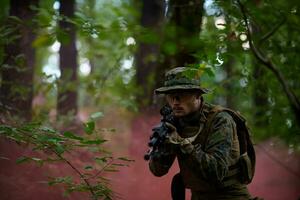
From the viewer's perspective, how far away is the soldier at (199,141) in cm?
369

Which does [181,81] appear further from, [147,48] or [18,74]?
[147,48]

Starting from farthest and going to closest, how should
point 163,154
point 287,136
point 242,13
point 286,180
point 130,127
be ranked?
point 130,127, point 286,180, point 287,136, point 242,13, point 163,154

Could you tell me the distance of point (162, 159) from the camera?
12.5ft

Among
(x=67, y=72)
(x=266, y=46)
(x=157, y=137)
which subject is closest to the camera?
(x=157, y=137)

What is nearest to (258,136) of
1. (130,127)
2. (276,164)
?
(276,164)

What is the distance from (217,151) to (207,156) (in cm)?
14

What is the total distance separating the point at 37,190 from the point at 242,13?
3.27 metres

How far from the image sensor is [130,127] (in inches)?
376

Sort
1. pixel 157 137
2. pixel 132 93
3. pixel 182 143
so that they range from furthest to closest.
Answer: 1. pixel 132 93
2. pixel 157 137
3. pixel 182 143

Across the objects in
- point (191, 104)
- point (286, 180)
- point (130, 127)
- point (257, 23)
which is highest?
point (257, 23)

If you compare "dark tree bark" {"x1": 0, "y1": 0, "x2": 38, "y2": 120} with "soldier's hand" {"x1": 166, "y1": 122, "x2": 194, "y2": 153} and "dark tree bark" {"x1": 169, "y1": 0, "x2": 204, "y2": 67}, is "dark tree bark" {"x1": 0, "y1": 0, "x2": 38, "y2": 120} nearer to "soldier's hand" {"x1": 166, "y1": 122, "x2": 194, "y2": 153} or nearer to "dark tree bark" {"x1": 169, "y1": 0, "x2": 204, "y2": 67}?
"dark tree bark" {"x1": 169, "y1": 0, "x2": 204, "y2": 67}

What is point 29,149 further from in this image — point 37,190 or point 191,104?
point 191,104

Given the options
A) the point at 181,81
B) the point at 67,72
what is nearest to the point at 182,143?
the point at 181,81

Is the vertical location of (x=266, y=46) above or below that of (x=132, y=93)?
above
